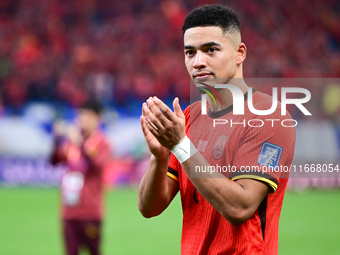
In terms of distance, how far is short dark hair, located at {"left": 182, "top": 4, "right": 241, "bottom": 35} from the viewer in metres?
2.41

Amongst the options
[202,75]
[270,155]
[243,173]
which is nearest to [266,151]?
[270,155]

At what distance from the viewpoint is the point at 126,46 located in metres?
18.5

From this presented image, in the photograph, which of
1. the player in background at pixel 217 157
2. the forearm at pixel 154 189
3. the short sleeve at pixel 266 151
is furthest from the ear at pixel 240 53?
the forearm at pixel 154 189

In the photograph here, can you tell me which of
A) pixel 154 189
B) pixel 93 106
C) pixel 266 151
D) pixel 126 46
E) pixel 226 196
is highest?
pixel 126 46

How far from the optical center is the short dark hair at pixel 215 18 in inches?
94.9

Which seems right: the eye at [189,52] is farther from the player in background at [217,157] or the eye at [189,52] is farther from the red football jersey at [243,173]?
the red football jersey at [243,173]

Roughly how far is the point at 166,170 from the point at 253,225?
1.64ft

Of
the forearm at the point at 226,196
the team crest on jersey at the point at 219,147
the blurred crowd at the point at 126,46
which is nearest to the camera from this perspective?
the forearm at the point at 226,196

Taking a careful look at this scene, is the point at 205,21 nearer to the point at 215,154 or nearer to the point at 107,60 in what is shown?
the point at 215,154

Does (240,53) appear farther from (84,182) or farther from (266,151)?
(84,182)

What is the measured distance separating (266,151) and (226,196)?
29 centimetres

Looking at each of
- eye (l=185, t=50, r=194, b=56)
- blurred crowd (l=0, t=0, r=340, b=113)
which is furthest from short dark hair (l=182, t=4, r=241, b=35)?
blurred crowd (l=0, t=0, r=340, b=113)

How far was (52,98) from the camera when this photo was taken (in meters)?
15.2

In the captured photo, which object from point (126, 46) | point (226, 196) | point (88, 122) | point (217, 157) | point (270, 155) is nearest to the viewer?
point (226, 196)
